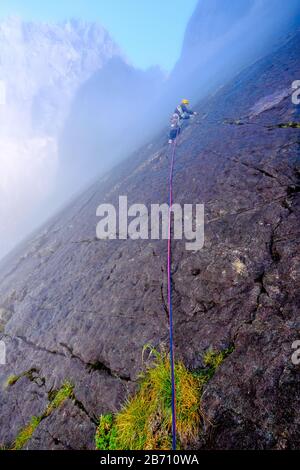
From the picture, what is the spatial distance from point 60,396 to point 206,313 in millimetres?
3039

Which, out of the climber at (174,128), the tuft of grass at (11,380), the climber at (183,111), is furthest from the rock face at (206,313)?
the climber at (183,111)

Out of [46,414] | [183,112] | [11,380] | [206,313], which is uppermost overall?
[183,112]

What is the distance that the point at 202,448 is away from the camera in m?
3.14

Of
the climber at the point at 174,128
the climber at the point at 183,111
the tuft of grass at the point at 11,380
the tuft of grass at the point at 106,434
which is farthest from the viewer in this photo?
the climber at the point at 183,111

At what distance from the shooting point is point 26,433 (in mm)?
Result: 4730

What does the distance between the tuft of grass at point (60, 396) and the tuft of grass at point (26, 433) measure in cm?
23

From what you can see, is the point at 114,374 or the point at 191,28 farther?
the point at 191,28

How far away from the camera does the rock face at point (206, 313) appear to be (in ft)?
10.6

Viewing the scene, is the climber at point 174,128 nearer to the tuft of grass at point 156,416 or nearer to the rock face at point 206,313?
the rock face at point 206,313

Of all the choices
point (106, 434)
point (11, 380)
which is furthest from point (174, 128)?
point (106, 434)

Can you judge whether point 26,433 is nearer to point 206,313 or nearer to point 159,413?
point 159,413
